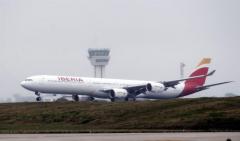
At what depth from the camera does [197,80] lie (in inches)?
4914

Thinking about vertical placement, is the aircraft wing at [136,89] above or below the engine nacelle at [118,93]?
above

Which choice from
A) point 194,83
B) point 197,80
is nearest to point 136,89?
point 194,83

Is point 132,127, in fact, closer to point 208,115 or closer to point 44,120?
point 208,115

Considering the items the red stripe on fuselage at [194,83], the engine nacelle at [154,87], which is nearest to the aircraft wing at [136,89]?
the engine nacelle at [154,87]

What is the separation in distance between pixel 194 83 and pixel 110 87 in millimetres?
19741

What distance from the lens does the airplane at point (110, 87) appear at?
342 feet

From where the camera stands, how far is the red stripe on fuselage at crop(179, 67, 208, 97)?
403ft

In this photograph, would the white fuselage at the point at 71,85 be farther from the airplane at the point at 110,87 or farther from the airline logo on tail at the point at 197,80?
the airline logo on tail at the point at 197,80

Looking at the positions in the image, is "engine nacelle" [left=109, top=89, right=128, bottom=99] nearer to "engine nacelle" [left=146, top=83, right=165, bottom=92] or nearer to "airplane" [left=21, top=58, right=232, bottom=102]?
"airplane" [left=21, top=58, right=232, bottom=102]

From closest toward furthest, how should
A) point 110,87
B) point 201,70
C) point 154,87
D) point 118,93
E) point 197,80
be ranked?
point 154,87 < point 118,93 < point 110,87 < point 197,80 < point 201,70

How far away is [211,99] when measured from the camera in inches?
3329

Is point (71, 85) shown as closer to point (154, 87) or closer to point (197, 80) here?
point (154, 87)

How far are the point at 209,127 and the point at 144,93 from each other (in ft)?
161

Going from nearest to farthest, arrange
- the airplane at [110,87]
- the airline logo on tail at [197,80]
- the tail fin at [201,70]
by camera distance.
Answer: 1. the airplane at [110,87]
2. the airline logo on tail at [197,80]
3. the tail fin at [201,70]
